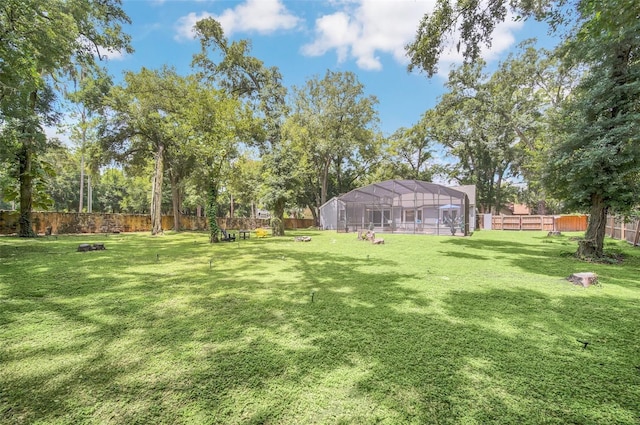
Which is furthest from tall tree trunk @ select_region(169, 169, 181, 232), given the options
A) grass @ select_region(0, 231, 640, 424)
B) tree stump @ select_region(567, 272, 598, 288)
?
tree stump @ select_region(567, 272, 598, 288)

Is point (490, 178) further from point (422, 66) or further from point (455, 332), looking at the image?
point (455, 332)

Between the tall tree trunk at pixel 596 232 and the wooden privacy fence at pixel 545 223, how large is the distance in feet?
69.0

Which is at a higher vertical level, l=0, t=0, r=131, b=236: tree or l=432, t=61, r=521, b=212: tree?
l=432, t=61, r=521, b=212: tree

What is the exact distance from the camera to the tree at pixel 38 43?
564 centimetres

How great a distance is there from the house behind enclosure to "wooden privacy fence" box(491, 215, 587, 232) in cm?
1037

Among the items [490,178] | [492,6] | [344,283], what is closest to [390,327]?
[344,283]

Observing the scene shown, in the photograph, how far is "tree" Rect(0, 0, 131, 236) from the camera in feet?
18.5

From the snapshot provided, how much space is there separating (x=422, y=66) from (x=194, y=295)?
7.69 metres

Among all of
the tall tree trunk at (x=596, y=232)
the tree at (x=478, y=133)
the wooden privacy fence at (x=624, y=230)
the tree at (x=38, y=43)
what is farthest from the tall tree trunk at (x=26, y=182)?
the tree at (x=478, y=133)

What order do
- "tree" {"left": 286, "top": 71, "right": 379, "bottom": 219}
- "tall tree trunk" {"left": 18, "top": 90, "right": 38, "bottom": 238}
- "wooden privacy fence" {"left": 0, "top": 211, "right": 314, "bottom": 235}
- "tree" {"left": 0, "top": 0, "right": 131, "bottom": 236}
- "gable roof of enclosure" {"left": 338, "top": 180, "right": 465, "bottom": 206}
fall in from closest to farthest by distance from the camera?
"tree" {"left": 0, "top": 0, "right": 131, "bottom": 236}, "tall tree trunk" {"left": 18, "top": 90, "right": 38, "bottom": 238}, "wooden privacy fence" {"left": 0, "top": 211, "right": 314, "bottom": 235}, "gable roof of enclosure" {"left": 338, "top": 180, "right": 465, "bottom": 206}, "tree" {"left": 286, "top": 71, "right": 379, "bottom": 219}

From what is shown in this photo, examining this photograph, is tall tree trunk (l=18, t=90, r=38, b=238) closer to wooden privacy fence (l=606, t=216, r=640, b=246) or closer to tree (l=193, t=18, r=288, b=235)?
tree (l=193, t=18, r=288, b=235)

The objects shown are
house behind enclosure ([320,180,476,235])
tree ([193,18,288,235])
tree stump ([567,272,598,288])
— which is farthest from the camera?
house behind enclosure ([320,180,476,235])

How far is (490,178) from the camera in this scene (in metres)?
32.4

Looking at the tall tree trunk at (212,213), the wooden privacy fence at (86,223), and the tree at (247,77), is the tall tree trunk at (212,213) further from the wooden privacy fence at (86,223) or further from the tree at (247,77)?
the wooden privacy fence at (86,223)
